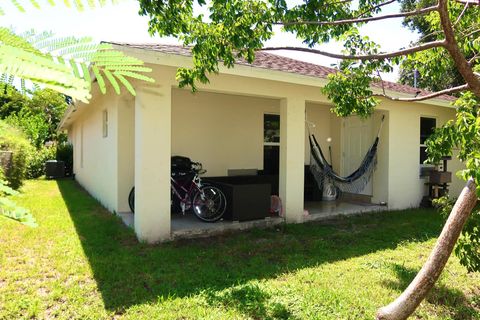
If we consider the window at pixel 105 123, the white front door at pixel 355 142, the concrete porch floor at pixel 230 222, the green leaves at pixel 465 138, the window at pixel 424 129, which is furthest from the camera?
the window at pixel 424 129

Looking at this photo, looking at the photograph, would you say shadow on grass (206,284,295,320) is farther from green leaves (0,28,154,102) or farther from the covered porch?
green leaves (0,28,154,102)

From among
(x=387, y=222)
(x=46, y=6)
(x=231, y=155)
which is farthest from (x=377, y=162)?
(x=46, y=6)

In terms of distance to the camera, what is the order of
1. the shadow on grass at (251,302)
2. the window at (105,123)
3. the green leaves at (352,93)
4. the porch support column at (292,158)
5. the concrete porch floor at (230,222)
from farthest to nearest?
the window at (105,123)
the porch support column at (292,158)
the concrete porch floor at (230,222)
the green leaves at (352,93)
the shadow on grass at (251,302)

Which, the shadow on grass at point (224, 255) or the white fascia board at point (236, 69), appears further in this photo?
the white fascia board at point (236, 69)

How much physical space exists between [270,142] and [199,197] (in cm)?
320

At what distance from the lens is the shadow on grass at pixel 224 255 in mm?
3586

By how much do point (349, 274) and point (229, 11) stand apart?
322cm

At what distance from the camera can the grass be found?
328 centimetres

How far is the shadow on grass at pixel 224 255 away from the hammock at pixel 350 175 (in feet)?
3.15

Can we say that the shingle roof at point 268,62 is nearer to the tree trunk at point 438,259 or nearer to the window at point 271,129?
the window at point 271,129

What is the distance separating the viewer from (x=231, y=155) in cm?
835

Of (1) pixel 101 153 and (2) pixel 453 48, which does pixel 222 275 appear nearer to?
(2) pixel 453 48

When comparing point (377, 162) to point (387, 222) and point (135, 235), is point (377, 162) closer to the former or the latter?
point (387, 222)

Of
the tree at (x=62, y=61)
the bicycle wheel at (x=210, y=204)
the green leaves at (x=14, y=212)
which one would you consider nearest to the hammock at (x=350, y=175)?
the bicycle wheel at (x=210, y=204)
